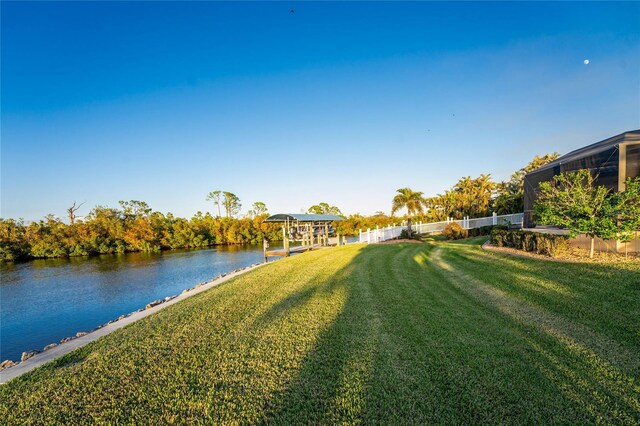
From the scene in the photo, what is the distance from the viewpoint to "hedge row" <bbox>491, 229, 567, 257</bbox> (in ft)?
25.5

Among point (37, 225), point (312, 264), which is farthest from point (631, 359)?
point (37, 225)

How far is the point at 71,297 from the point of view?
529 inches

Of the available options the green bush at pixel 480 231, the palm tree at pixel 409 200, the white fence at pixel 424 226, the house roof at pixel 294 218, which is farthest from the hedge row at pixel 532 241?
the palm tree at pixel 409 200

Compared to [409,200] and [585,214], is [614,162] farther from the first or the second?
[409,200]

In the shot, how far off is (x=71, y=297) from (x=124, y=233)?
2829cm

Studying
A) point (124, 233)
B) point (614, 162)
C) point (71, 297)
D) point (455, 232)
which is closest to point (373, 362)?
point (614, 162)

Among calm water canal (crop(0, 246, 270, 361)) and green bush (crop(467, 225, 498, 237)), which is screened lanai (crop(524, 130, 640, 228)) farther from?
calm water canal (crop(0, 246, 270, 361))

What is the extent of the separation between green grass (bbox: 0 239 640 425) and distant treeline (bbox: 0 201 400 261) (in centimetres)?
3271

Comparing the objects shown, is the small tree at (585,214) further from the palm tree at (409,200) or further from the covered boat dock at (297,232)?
the palm tree at (409,200)

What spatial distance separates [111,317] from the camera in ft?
33.6

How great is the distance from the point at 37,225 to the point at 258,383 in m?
48.2

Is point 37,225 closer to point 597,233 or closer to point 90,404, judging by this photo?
point 90,404

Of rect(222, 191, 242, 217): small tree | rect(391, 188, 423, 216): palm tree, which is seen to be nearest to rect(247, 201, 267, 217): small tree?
rect(222, 191, 242, 217): small tree

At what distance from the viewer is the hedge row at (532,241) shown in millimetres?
7777
